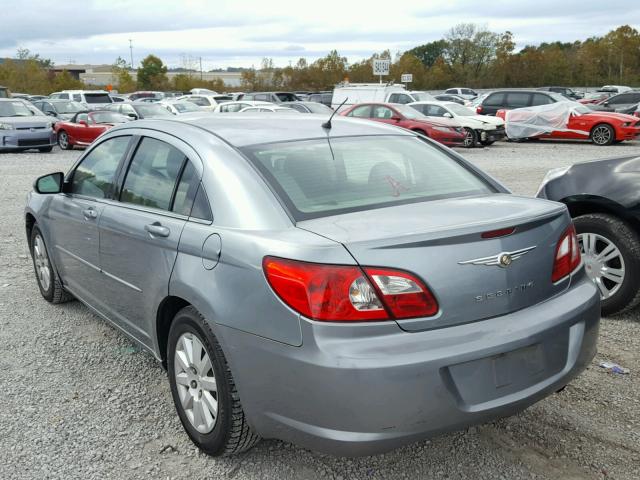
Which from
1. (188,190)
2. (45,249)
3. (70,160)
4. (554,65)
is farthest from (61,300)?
(554,65)

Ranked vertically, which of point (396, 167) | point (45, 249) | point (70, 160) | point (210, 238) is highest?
point (396, 167)

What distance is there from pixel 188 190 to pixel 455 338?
154 cm

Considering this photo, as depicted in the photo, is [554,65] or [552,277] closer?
[552,277]

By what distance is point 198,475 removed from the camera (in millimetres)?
3055

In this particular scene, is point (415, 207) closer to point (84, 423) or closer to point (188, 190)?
point (188, 190)

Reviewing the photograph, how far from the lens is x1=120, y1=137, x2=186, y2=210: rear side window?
352 cm

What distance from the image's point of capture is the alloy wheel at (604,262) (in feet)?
16.1

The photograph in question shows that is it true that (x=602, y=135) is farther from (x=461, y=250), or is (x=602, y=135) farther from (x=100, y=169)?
(x=461, y=250)

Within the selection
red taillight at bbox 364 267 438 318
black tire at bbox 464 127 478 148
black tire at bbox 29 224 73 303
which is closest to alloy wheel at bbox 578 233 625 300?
red taillight at bbox 364 267 438 318

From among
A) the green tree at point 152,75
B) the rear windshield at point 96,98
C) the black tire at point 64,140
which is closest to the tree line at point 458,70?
the green tree at point 152,75

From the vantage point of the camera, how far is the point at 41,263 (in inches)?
220

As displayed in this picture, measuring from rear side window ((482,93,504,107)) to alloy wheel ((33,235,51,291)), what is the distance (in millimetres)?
21787

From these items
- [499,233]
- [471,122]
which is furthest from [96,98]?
[499,233]

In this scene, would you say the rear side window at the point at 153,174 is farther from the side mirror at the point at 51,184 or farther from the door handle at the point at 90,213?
the side mirror at the point at 51,184
